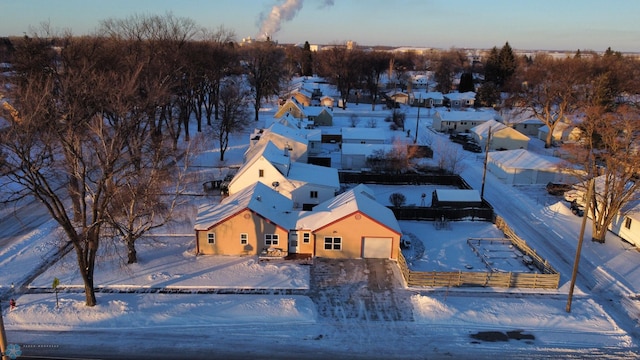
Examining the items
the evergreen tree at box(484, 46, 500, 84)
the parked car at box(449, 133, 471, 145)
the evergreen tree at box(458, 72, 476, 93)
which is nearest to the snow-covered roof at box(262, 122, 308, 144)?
the parked car at box(449, 133, 471, 145)

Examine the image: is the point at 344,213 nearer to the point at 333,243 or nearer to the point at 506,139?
the point at 333,243

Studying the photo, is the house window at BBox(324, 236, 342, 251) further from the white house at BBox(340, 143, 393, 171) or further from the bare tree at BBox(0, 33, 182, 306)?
the white house at BBox(340, 143, 393, 171)

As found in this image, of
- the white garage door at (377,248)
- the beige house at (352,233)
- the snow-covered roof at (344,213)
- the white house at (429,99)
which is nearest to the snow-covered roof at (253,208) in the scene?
the snow-covered roof at (344,213)

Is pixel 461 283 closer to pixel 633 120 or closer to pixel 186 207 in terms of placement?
pixel 633 120

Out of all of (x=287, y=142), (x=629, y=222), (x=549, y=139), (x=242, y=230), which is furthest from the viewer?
(x=549, y=139)

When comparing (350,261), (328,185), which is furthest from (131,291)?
(328,185)

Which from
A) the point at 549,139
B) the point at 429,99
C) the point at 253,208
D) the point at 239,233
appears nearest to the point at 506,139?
the point at 549,139

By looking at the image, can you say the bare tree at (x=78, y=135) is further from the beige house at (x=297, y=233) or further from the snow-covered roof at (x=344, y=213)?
the snow-covered roof at (x=344, y=213)
